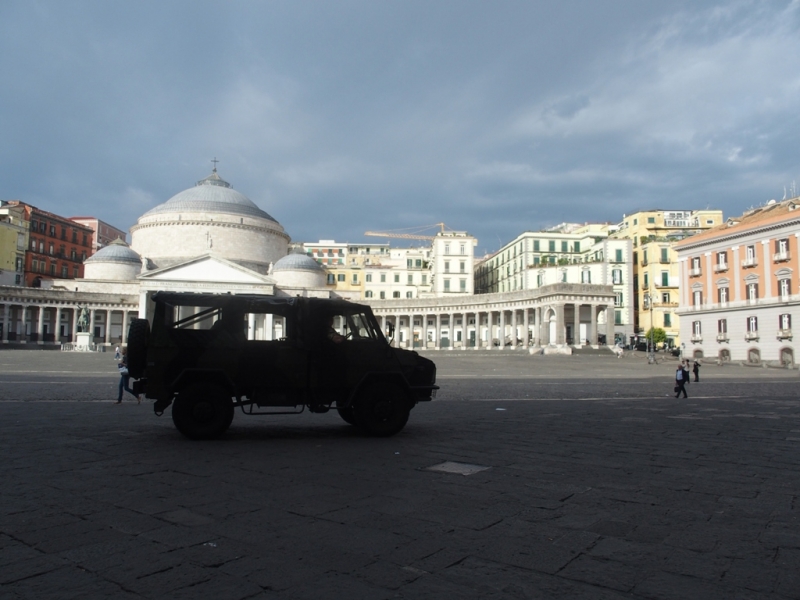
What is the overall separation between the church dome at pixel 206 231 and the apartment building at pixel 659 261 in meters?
50.1

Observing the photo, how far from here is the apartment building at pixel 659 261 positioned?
66.9m

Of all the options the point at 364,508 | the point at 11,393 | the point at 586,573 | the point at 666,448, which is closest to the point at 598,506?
the point at 586,573

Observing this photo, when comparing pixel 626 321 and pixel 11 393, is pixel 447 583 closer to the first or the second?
pixel 11 393

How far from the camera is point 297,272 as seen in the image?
8731 centimetres

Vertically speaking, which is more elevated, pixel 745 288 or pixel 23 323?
pixel 745 288

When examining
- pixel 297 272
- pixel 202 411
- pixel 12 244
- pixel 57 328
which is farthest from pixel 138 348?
pixel 12 244

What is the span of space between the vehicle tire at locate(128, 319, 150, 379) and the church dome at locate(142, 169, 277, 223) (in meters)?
82.0

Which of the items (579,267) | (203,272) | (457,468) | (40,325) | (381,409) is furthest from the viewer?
(203,272)

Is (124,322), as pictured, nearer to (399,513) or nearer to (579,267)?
(579,267)

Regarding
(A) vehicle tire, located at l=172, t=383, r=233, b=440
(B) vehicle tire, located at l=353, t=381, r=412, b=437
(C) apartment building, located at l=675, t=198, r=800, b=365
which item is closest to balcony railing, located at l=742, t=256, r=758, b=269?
(C) apartment building, located at l=675, t=198, r=800, b=365

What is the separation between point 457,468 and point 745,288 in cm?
4732

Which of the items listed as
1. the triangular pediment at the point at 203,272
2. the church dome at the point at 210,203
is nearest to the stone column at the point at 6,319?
the triangular pediment at the point at 203,272

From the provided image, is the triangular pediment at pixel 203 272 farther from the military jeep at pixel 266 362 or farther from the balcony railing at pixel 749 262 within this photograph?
the military jeep at pixel 266 362

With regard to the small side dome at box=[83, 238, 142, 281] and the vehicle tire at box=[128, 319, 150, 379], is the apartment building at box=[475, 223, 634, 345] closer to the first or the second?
the small side dome at box=[83, 238, 142, 281]
